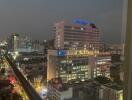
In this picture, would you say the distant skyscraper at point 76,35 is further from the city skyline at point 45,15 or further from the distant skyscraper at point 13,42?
the distant skyscraper at point 13,42

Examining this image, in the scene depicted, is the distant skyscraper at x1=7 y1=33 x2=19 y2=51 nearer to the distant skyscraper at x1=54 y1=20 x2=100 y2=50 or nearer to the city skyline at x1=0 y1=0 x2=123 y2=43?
the city skyline at x1=0 y1=0 x2=123 y2=43

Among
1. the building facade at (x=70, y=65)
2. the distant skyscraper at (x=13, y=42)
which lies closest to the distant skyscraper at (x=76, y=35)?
the building facade at (x=70, y=65)

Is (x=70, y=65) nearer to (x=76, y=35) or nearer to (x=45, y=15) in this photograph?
(x=76, y=35)

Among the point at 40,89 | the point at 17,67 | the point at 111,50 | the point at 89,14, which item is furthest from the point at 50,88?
the point at 89,14

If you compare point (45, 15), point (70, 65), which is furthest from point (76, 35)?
point (45, 15)

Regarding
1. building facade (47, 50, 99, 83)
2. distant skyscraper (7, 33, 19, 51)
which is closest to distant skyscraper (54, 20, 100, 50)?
building facade (47, 50, 99, 83)

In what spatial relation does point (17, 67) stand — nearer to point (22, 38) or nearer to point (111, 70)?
point (22, 38)
